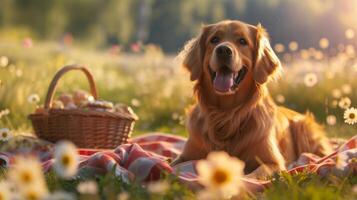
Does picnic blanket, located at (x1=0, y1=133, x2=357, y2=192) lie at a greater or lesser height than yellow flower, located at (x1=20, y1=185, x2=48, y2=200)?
lesser

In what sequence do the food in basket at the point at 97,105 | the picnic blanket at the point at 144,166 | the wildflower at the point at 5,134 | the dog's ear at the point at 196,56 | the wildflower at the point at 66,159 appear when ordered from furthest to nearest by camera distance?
1. the food in basket at the point at 97,105
2. the dog's ear at the point at 196,56
3. the wildflower at the point at 5,134
4. the picnic blanket at the point at 144,166
5. the wildflower at the point at 66,159

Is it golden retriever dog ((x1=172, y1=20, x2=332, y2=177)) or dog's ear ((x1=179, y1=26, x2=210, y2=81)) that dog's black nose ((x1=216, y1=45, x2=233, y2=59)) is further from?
dog's ear ((x1=179, y1=26, x2=210, y2=81))

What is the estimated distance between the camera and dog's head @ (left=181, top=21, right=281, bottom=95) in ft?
12.7

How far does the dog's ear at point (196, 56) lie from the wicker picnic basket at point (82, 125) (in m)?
0.87

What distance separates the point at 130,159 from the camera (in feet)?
10.8

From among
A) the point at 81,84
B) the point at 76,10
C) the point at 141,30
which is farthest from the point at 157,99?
the point at 141,30

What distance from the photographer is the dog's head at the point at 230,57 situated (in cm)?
388

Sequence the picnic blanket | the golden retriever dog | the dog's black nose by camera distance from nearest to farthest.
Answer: the picnic blanket, the dog's black nose, the golden retriever dog

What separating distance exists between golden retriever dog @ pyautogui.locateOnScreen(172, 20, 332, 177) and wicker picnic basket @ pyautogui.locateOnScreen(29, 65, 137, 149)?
82 centimetres

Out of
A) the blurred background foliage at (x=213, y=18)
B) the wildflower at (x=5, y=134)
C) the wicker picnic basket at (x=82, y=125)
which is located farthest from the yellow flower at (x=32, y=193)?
the blurred background foliage at (x=213, y=18)

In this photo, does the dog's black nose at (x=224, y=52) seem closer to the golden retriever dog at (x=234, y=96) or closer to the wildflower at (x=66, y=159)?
the golden retriever dog at (x=234, y=96)

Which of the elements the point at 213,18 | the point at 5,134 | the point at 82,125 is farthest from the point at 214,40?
the point at 213,18

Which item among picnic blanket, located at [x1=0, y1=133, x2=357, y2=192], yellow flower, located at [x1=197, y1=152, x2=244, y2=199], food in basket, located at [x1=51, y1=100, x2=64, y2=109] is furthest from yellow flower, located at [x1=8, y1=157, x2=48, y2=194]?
food in basket, located at [x1=51, y1=100, x2=64, y2=109]

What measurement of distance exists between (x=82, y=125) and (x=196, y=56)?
1183 millimetres
